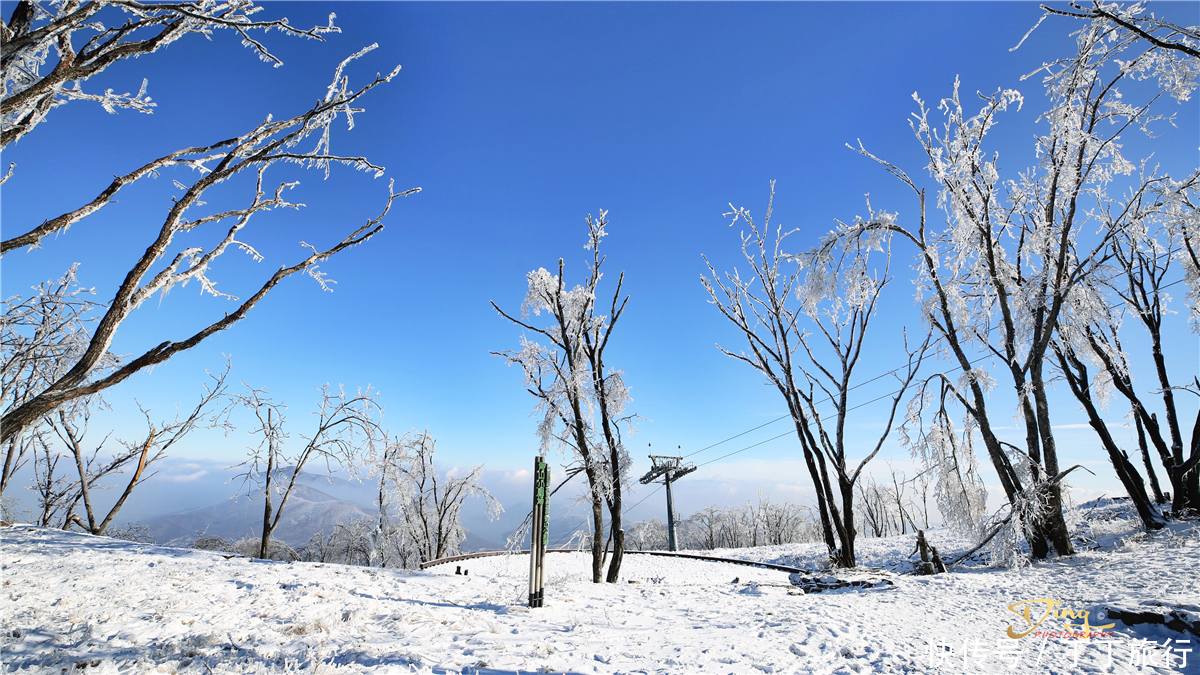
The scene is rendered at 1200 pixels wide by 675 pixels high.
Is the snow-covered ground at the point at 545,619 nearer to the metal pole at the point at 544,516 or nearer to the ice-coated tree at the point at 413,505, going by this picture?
the metal pole at the point at 544,516

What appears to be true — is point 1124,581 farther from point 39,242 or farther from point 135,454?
point 135,454

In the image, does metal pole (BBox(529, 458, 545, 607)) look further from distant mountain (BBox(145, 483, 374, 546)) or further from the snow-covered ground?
distant mountain (BBox(145, 483, 374, 546))

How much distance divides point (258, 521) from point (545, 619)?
1510cm

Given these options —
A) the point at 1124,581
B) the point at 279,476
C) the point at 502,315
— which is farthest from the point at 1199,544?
the point at 279,476

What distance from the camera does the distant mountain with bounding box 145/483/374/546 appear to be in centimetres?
1569

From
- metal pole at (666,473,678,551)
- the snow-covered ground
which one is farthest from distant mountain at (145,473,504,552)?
metal pole at (666,473,678,551)

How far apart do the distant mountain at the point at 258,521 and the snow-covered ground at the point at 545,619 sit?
21.3ft

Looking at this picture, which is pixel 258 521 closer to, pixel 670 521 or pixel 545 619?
pixel 545 619

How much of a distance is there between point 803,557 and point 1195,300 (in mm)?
10895

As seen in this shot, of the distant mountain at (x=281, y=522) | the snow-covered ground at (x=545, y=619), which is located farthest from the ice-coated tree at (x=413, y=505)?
the snow-covered ground at (x=545, y=619)

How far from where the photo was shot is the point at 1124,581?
570cm

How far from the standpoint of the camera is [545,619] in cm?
551

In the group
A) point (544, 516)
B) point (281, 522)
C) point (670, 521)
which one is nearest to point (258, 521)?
point (281, 522)

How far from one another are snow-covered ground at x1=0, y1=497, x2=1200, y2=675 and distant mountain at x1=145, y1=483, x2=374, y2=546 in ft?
21.3
